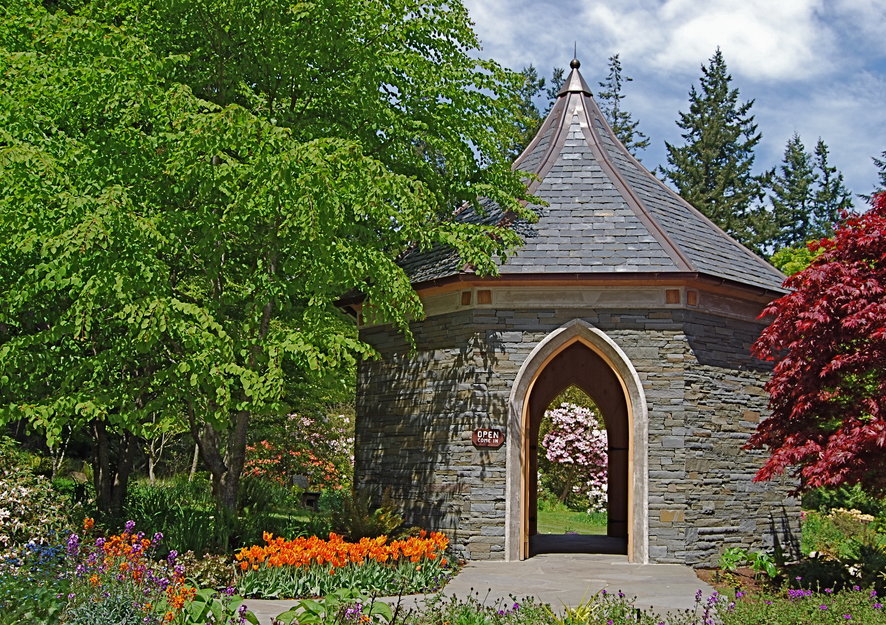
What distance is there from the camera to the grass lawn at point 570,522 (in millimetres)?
16766

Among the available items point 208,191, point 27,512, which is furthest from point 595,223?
point 27,512

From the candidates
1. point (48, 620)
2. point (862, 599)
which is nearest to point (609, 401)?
point (862, 599)

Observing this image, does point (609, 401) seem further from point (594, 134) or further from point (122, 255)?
point (122, 255)

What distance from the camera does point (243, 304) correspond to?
32.9 feet

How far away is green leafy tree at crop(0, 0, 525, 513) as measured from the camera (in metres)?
7.99

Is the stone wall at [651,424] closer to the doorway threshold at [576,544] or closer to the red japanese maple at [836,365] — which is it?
the doorway threshold at [576,544]

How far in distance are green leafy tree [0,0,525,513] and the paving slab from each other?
98.5 inches

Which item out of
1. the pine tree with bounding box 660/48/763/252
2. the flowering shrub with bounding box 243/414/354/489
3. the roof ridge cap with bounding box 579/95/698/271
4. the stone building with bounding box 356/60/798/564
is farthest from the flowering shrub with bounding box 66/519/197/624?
the pine tree with bounding box 660/48/763/252

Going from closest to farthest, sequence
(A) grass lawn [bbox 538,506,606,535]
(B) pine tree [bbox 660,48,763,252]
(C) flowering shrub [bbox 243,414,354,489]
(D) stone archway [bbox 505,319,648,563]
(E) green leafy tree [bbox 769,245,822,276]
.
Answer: (D) stone archway [bbox 505,319,648,563]
(A) grass lawn [bbox 538,506,606,535]
(C) flowering shrub [bbox 243,414,354,489]
(E) green leafy tree [bbox 769,245,822,276]
(B) pine tree [bbox 660,48,763,252]

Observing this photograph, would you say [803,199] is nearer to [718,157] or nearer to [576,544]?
[718,157]

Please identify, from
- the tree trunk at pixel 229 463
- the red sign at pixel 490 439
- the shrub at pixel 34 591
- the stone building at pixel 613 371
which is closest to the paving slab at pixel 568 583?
the stone building at pixel 613 371

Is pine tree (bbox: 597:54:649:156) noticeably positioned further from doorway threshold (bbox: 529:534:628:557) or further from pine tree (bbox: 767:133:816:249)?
doorway threshold (bbox: 529:534:628:557)

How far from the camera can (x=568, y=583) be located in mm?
8844

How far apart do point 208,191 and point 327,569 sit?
387 cm
